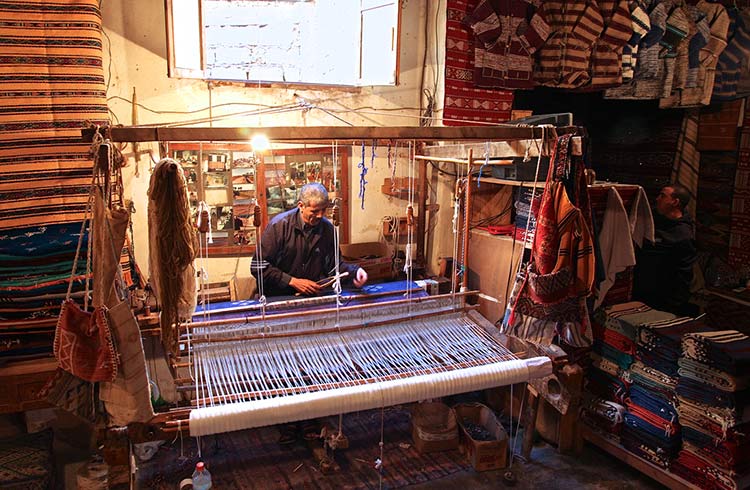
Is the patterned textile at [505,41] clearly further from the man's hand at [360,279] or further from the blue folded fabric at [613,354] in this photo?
the blue folded fabric at [613,354]

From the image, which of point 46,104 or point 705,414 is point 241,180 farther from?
point 705,414

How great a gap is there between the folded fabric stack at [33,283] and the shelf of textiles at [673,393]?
A: 11.6 feet

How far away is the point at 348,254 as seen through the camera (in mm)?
4820

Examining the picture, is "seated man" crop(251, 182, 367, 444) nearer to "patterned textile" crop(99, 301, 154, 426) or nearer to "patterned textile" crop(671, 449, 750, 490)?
"patterned textile" crop(99, 301, 154, 426)

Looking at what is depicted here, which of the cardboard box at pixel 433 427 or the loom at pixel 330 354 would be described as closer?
the loom at pixel 330 354

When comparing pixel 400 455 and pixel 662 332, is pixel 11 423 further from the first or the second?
pixel 662 332

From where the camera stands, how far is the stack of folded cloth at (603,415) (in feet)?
12.5

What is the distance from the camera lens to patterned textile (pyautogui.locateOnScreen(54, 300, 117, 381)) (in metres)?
2.29

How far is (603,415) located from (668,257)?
5.90ft

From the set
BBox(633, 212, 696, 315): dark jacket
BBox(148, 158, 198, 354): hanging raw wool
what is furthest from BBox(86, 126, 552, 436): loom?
BBox(633, 212, 696, 315): dark jacket

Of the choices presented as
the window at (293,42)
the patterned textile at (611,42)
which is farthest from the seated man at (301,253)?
the patterned textile at (611,42)

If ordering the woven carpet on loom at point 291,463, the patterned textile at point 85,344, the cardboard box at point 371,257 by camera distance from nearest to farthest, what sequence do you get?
the patterned textile at point 85,344
the woven carpet on loom at point 291,463
the cardboard box at point 371,257

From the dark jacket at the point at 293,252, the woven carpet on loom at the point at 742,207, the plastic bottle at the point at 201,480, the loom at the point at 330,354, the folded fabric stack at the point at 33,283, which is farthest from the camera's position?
the woven carpet on loom at the point at 742,207

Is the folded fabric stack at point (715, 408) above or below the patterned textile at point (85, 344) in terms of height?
below
